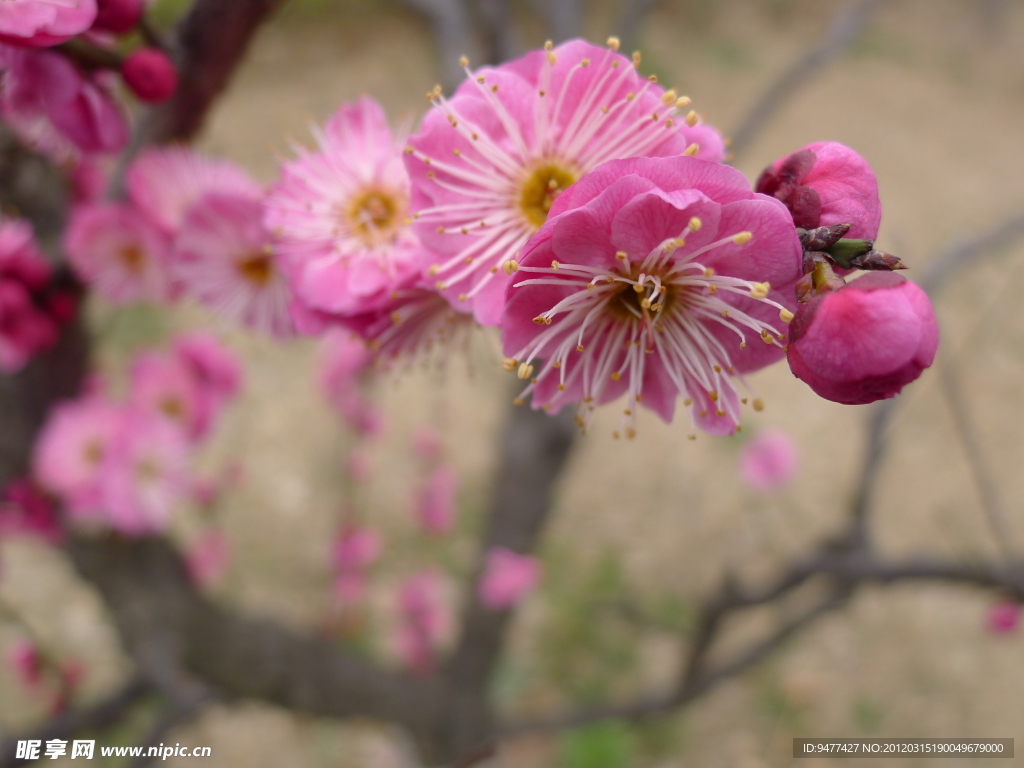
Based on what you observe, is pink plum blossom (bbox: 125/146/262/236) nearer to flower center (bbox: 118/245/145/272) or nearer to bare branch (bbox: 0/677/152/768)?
flower center (bbox: 118/245/145/272)

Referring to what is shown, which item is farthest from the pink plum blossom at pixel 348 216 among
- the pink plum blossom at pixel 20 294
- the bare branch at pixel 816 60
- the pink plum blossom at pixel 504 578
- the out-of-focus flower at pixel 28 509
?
the pink plum blossom at pixel 504 578

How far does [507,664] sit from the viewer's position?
2.19m

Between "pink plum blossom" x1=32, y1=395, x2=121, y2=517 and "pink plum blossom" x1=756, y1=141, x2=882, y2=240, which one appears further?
"pink plum blossom" x1=32, y1=395, x2=121, y2=517

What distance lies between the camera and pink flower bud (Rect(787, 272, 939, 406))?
280 millimetres

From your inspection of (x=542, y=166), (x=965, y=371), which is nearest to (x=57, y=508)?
(x=542, y=166)

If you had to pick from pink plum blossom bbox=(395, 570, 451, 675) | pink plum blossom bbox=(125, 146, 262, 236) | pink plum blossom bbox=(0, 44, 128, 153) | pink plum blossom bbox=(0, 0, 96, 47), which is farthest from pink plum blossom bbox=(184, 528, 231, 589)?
pink plum blossom bbox=(0, 0, 96, 47)

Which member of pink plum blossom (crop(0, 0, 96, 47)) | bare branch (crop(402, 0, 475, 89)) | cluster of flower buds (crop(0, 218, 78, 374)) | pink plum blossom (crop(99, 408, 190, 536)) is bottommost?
pink plum blossom (crop(99, 408, 190, 536))

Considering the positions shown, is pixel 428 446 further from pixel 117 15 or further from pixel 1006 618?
pixel 117 15

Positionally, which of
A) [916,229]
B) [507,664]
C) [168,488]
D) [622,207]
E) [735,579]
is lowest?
[507,664]

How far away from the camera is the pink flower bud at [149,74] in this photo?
0.49m

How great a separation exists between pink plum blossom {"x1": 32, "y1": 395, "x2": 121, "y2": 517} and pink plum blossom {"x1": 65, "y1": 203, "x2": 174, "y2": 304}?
0.22 m

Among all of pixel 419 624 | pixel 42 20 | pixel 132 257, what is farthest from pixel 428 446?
pixel 42 20

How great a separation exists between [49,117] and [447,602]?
2.12m

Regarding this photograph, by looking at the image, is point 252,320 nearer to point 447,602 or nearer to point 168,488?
point 168,488
